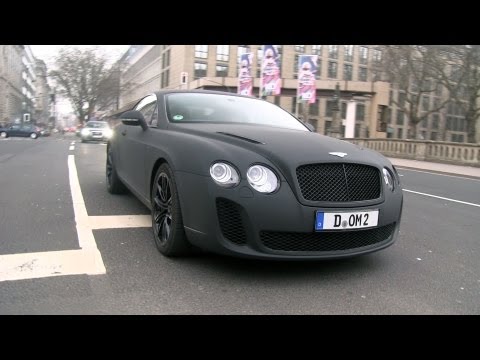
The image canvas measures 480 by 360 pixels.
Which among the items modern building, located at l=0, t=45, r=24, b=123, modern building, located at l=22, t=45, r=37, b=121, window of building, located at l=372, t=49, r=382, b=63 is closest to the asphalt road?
window of building, located at l=372, t=49, r=382, b=63

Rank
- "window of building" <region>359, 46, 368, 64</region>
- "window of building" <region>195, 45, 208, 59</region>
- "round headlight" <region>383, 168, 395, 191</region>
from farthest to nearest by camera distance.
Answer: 1. "window of building" <region>359, 46, 368, 64</region>
2. "window of building" <region>195, 45, 208, 59</region>
3. "round headlight" <region>383, 168, 395, 191</region>

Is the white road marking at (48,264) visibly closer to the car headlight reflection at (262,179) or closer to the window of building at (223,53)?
the car headlight reflection at (262,179)

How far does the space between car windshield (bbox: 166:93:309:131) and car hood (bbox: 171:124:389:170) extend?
36 centimetres

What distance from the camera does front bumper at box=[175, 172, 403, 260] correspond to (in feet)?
9.92

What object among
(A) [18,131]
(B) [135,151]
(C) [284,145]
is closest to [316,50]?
(A) [18,131]

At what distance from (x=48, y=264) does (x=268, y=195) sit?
179 centimetres

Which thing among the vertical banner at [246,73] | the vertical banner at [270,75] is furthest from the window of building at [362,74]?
the vertical banner at [270,75]

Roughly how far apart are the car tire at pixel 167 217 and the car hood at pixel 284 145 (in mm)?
478

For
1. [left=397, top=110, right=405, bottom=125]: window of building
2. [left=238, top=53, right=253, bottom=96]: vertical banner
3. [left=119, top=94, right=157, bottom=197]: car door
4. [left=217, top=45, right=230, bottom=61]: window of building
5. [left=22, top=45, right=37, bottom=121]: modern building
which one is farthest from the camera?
[left=22, top=45, right=37, bottom=121]: modern building

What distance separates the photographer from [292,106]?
69.4 m

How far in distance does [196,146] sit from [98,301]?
132cm

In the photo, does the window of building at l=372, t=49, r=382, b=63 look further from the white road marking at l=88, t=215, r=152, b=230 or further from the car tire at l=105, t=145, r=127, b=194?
the white road marking at l=88, t=215, r=152, b=230

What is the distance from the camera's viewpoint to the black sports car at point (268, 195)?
3.05m
